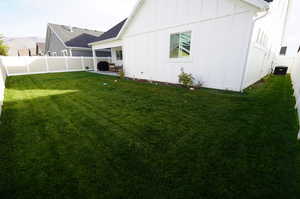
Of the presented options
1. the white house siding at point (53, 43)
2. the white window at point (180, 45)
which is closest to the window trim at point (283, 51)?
the white window at point (180, 45)

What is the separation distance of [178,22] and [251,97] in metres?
4.80

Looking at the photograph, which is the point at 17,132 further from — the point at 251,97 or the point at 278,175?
the point at 251,97

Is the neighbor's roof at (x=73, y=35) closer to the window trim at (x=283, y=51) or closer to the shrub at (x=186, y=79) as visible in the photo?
the shrub at (x=186, y=79)

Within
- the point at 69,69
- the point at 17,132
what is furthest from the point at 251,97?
the point at 69,69

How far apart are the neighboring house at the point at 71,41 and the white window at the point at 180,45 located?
1407 centimetres

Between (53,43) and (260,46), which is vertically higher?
(53,43)

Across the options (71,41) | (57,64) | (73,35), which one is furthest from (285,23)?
(73,35)

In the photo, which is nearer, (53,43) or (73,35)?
(73,35)

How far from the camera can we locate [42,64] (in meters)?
14.0

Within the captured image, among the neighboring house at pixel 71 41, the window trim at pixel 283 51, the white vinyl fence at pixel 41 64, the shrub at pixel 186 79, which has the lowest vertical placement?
the shrub at pixel 186 79

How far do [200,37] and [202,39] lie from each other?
141 millimetres

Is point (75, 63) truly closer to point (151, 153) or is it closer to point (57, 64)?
point (57, 64)

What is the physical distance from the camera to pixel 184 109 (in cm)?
404

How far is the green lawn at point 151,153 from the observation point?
1591 mm
